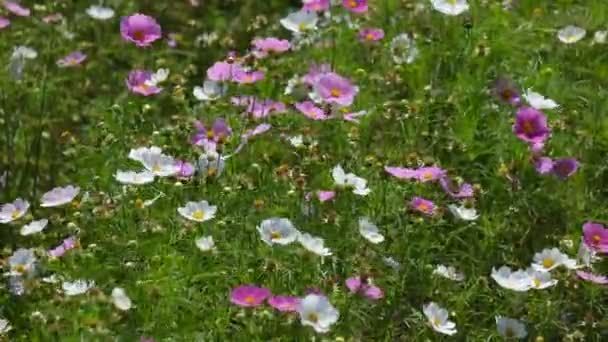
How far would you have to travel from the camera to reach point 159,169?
2.59 m

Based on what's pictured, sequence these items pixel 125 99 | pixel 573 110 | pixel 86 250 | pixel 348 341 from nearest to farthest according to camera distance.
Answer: pixel 348 341 → pixel 86 250 → pixel 573 110 → pixel 125 99

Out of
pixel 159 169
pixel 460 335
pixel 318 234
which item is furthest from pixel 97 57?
pixel 460 335

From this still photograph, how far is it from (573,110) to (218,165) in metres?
Result: 0.91

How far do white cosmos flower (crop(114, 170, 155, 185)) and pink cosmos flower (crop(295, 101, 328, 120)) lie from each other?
436 millimetres

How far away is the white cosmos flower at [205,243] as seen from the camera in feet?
7.70

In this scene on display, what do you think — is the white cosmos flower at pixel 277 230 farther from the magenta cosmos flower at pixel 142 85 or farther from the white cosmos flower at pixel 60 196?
the magenta cosmos flower at pixel 142 85

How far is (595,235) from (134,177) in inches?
39.0

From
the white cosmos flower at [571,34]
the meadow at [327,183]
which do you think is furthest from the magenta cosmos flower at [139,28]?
the white cosmos flower at [571,34]

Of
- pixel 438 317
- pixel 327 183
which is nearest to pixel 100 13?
pixel 327 183

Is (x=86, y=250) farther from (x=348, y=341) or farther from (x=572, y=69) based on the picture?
(x=572, y=69)

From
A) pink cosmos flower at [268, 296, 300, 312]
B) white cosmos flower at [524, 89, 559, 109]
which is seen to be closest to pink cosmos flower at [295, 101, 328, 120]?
white cosmos flower at [524, 89, 559, 109]

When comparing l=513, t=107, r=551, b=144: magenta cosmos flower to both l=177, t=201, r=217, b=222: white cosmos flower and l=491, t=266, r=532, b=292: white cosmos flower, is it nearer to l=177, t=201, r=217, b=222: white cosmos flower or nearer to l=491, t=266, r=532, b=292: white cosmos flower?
l=491, t=266, r=532, b=292: white cosmos flower

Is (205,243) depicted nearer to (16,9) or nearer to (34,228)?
(34,228)

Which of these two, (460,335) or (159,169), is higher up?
(159,169)
